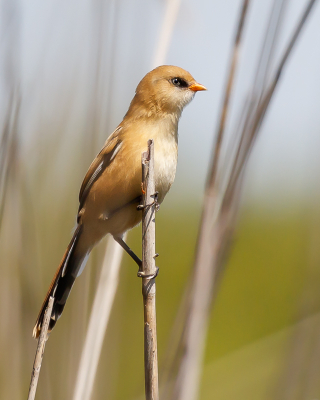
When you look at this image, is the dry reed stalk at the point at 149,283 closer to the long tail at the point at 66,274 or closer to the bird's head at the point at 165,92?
the long tail at the point at 66,274

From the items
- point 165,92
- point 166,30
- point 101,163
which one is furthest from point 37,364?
point 165,92

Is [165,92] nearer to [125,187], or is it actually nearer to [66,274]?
[125,187]

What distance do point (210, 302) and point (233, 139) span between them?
69 centimetres

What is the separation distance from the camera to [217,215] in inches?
79.7

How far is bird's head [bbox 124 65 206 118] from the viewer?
3.01 meters

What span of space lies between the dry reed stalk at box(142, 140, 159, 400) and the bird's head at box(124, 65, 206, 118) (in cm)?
88

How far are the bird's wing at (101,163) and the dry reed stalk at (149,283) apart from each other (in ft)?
2.49

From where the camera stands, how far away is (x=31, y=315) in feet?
8.21

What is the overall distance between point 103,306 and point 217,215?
0.78 m

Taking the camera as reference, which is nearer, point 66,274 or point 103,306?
point 103,306

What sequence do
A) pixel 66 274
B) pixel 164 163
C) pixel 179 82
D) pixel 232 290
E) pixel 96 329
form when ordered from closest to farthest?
pixel 96 329 → pixel 164 163 → pixel 66 274 → pixel 179 82 → pixel 232 290

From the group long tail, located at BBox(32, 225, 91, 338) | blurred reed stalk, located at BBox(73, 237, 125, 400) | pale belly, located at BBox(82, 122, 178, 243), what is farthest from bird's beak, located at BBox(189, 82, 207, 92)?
blurred reed stalk, located at BBox(73, 237, 125, 400)

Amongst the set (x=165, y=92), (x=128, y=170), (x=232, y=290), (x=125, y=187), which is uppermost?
(x=165, y=92)

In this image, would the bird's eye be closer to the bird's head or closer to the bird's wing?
the bird's head
